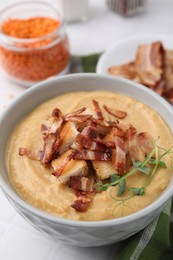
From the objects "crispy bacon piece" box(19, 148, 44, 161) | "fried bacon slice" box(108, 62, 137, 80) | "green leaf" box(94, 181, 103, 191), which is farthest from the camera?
"fried bacon slice" box(108, 62, 137, 80)

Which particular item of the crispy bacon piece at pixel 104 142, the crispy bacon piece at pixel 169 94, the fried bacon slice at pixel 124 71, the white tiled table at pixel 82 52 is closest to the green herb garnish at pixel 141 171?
the crispy bacon piece at pixel 104 142

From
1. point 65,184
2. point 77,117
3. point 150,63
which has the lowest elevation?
point 150,63

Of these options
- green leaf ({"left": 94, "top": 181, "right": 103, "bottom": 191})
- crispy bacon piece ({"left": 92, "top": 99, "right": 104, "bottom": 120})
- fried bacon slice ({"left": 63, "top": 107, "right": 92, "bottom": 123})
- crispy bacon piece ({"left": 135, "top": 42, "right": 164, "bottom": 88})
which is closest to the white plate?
crispy bacon piece ({"left": 135, "top": 42, "right": 164, "bottom": 88})

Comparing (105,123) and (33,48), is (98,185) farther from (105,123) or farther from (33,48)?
(33,48)

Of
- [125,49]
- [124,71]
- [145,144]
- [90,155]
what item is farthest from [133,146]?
[125,49]

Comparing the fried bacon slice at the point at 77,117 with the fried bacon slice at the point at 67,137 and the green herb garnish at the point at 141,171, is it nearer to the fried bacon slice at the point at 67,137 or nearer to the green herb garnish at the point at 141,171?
the fried bacon slice at the point at 67,137

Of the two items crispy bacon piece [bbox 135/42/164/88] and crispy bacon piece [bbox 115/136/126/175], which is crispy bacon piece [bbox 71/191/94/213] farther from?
crispy bacon piece [bbox 135/42/164/88]
